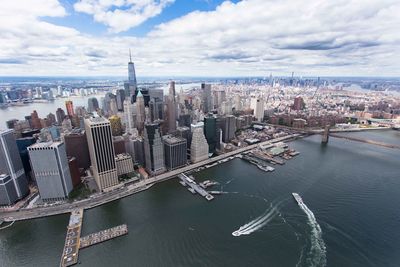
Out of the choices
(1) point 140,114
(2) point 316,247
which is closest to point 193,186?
(2) point 316,247

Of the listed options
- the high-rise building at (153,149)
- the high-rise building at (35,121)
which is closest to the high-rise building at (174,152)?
the high-rise building at (153,149)

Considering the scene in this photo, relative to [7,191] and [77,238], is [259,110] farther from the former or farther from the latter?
[7,191]

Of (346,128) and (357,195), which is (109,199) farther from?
(346,128)

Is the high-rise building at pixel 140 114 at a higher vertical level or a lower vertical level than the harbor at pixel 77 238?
higher

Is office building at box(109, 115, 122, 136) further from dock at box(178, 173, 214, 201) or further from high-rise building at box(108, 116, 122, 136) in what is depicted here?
dock at box(178, 173, 214, 201)

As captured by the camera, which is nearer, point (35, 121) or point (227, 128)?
point (227, 128)

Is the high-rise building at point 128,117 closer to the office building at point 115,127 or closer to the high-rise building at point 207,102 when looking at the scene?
the office building at point 115,127
